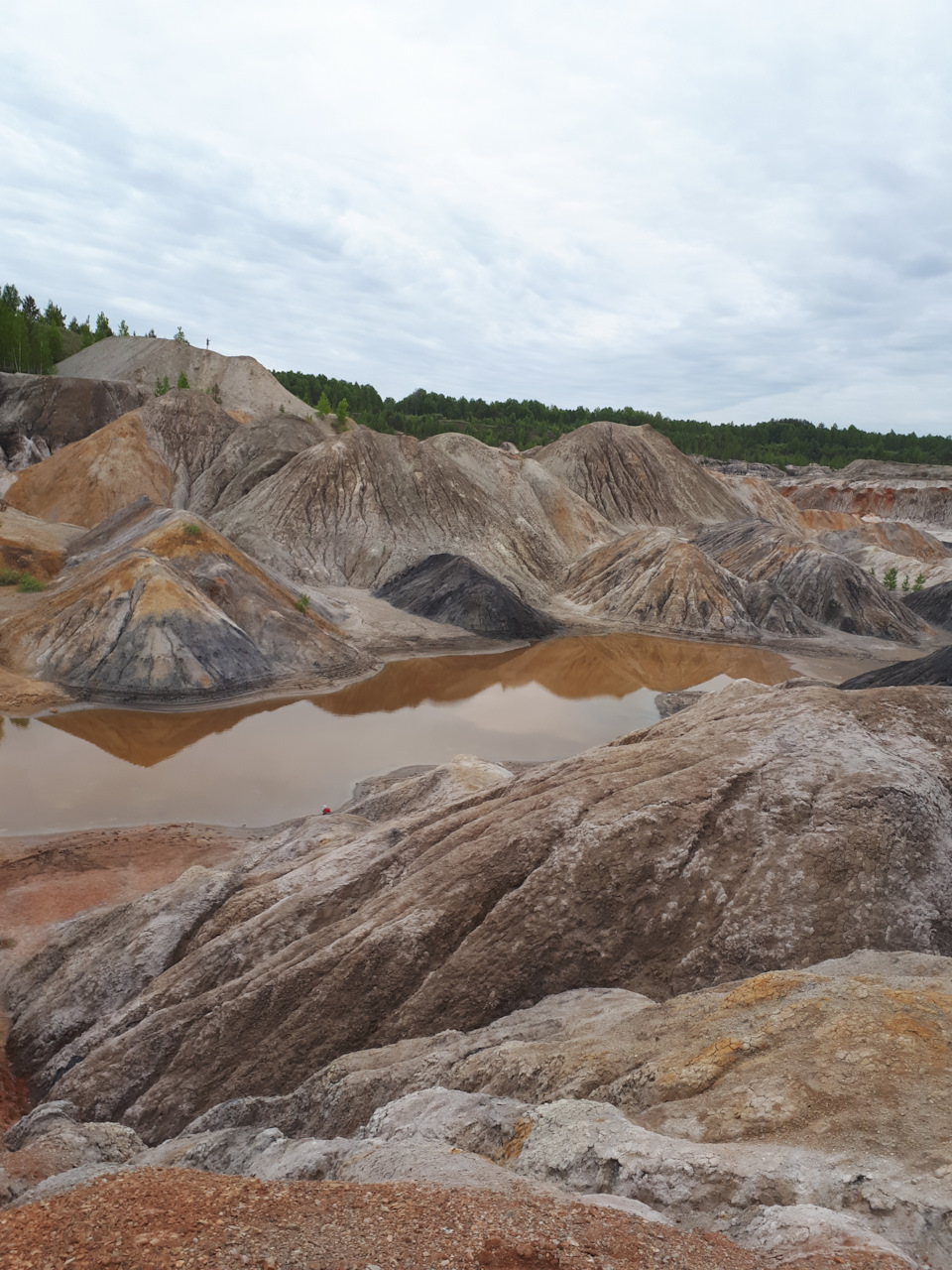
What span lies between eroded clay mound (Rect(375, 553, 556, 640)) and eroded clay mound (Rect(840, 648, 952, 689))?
16943mm

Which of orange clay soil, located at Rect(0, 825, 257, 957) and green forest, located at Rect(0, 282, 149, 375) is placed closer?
orange clay soil, located at Rect(0, 825, 257, 957)

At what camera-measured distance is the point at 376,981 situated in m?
9.45

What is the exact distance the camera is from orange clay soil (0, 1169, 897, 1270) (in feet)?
13.1

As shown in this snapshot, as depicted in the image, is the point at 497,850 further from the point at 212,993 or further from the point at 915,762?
the point at 915,762

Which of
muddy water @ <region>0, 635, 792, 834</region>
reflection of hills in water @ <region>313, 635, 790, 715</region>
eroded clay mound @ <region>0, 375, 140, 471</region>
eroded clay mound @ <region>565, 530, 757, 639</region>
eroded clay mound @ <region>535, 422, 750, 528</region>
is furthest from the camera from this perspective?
eroded clay mound @ <region>535, 422, 750, 528</region>

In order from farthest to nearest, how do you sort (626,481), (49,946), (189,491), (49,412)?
(626,481) < (49,412) < (189,491) < (49,946)

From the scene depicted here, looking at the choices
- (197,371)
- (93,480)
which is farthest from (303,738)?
(197,371)

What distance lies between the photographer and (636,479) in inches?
2771

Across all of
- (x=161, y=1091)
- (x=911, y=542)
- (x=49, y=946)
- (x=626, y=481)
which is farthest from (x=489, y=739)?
(x=911, y=542)

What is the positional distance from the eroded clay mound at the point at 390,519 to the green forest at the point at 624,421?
41206mm

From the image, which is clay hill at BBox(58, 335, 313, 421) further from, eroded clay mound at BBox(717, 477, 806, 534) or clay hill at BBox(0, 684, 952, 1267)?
clay hill at BBox(0, 684, 952, 1267)

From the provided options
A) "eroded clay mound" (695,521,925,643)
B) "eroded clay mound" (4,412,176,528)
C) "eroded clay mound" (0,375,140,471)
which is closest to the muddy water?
"eroded clay mound" (695,521,925,643)

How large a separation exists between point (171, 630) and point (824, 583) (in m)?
39.3

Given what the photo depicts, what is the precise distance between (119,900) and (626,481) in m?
61.8
